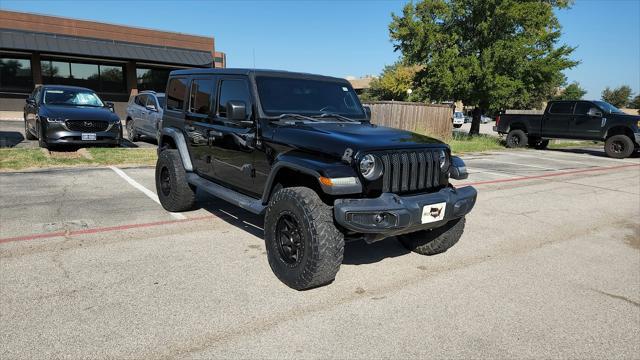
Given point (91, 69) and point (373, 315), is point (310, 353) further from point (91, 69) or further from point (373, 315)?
point (91, 69)

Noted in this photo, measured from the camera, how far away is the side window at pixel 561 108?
1641 cm

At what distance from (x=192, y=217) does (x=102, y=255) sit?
1.54 metres

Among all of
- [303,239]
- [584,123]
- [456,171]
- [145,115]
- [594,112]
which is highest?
[594,112]

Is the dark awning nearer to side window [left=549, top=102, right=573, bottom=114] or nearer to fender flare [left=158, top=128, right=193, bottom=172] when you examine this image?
side window [left=549, top=102, right=573, bottom=114]

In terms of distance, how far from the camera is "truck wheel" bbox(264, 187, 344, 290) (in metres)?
3.39

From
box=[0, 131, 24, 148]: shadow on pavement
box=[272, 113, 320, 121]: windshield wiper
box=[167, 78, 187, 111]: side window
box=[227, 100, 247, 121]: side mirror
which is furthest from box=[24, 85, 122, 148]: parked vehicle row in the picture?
box=[272, 113, 320, 121]: windshield wiper

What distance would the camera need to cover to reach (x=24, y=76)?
885 inches

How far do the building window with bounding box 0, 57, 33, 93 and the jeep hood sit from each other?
24149 mm

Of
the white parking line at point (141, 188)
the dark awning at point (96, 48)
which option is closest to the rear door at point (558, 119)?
the white parking line at point (141, 188)

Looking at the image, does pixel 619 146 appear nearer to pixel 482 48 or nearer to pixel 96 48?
pixel 482 48

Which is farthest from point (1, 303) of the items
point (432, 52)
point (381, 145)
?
point (432, 52)

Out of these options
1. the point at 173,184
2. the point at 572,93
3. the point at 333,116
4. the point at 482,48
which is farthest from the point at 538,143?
the point at 572,93

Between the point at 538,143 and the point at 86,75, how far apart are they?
23201mm

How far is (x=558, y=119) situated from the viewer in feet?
54.9
